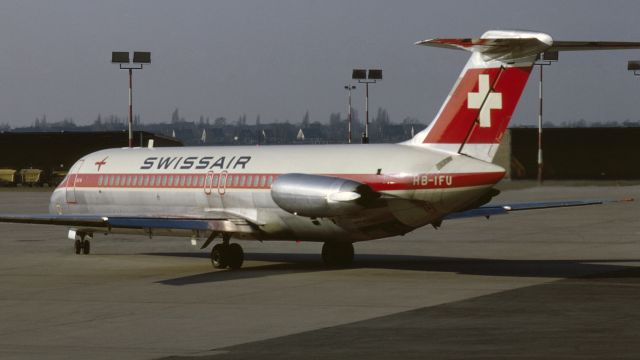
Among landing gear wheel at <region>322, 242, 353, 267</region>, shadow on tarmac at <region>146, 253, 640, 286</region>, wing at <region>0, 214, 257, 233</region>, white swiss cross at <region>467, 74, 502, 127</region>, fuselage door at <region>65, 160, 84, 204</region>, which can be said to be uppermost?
white swiss cross at <region>467, 74, 502, 127</region>

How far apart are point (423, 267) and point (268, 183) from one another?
4.68 metres

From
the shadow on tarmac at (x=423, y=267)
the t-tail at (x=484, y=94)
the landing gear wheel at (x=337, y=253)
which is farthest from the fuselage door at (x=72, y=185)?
the t-tail at (x=484, y=94)

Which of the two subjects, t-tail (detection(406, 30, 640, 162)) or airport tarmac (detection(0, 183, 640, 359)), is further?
t-tail (detection(406, 30, 640, 162))

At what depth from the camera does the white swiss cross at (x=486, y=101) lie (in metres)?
28.4

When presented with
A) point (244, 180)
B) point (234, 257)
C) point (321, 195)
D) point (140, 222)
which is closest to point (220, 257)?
point (234, 257)

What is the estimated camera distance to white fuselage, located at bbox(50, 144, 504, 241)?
1100 inches

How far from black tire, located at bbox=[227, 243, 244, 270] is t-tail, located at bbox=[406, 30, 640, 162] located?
6251mm

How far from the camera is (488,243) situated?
4175cm

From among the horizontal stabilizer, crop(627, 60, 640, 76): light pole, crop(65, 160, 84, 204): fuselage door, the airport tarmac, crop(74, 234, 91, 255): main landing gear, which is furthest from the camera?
crop(627, 60, 640, 76): light pole

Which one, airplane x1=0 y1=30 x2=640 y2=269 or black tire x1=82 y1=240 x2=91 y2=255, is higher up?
airplane x1=0 y1=30 x2=640 y2=269

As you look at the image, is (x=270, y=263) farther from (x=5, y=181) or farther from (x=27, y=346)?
(x=5, y=181)

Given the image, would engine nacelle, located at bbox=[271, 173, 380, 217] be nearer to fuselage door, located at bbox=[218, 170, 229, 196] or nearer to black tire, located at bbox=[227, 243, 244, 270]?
black tire, located at bbox=[227, 243, 244, 270]

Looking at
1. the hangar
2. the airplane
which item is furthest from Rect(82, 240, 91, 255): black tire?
the hangar

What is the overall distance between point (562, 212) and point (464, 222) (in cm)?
970
